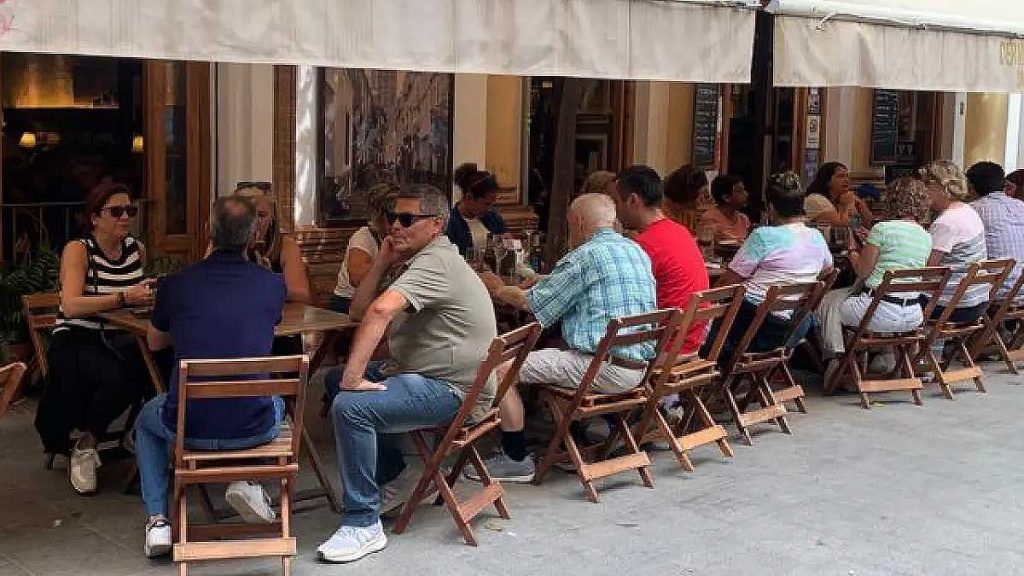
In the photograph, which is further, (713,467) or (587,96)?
(587,96)

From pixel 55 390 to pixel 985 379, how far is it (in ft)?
19.4

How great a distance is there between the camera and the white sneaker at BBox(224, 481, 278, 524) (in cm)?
499

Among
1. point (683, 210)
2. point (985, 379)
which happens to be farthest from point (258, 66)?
point (985, 379)

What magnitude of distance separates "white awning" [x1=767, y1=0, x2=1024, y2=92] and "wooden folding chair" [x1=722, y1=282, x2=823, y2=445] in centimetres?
107

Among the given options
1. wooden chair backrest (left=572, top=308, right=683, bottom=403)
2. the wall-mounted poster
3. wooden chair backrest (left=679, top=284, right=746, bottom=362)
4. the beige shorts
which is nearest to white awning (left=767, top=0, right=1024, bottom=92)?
wooden chair backrest (left=679, top=284, right=746, bottom=362)

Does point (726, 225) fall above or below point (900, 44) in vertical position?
below

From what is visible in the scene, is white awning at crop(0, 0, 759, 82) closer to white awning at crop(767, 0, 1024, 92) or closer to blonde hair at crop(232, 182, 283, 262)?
white awning at crop(767, 0, 1024, 92)

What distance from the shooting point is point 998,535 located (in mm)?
5754

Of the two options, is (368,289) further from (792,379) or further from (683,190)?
(683,190)

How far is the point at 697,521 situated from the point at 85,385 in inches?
103

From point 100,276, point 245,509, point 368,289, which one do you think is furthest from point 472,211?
point 245,509

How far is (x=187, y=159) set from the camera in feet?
30.1

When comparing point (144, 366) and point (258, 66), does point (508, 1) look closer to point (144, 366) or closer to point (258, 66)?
point (144, 366)

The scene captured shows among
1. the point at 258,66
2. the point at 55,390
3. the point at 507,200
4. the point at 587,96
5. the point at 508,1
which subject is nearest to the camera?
the point at 508,1
